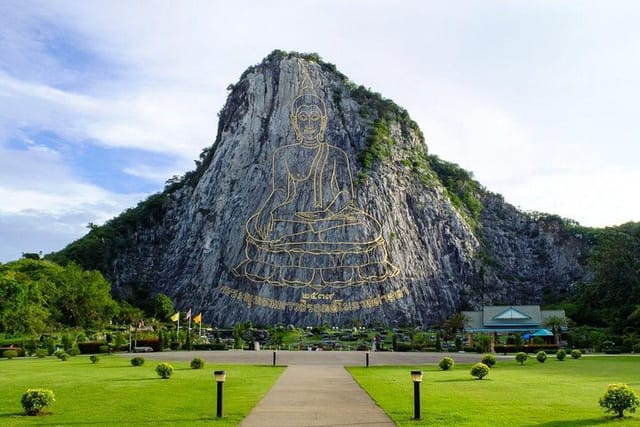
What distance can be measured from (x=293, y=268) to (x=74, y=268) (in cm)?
2885

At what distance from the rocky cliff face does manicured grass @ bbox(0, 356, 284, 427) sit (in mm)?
55722

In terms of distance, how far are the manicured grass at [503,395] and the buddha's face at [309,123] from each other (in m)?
68.1

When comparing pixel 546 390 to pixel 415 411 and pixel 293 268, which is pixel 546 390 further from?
pixel 293 268

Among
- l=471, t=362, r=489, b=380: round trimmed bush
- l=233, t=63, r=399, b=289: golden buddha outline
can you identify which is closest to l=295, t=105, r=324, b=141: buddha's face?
l=233, t=63, r=399, b=289: golden buddha outline

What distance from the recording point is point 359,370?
36562 millimetres

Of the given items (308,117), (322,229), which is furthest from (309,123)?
(322,229)

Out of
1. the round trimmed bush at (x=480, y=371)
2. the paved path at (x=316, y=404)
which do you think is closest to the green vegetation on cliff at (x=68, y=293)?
the paved path at (x=316, y=404)

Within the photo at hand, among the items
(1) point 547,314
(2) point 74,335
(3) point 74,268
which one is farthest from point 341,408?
(3) point 74,268

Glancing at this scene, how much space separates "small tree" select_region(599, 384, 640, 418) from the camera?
16.9m

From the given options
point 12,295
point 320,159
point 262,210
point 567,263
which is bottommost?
point 12,295

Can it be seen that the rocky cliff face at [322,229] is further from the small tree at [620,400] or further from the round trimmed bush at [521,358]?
the small tree at [620,400]

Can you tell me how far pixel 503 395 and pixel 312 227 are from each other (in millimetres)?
72769

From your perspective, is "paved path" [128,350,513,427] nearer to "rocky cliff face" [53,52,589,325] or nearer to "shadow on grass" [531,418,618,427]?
"shadow on grass" [531,418,618,427]

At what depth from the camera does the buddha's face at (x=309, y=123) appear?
334ft
